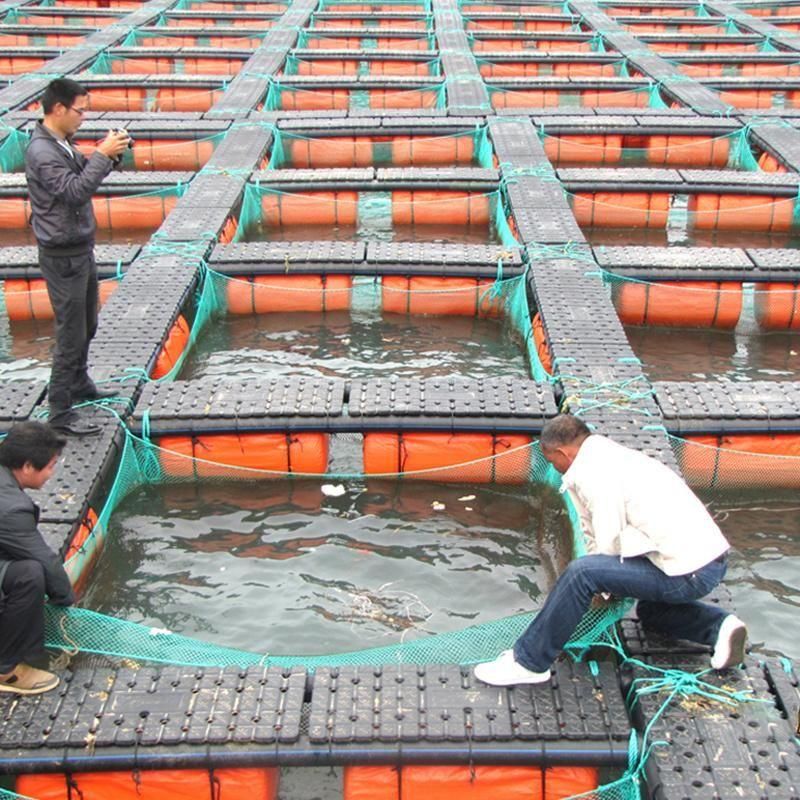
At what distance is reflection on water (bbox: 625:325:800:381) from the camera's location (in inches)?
378

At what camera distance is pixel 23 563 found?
4.74 meters

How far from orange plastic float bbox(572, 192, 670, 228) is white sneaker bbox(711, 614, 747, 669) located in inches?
367

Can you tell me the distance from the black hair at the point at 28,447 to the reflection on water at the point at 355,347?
4563 millimetres

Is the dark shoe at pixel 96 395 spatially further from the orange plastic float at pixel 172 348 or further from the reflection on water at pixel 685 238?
the reflection on water at pixel 685 238

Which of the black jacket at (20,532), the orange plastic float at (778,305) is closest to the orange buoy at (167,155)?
the orange plastic float at (778,305)

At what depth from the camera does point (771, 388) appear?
782 cm

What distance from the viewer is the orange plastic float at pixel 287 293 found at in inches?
413

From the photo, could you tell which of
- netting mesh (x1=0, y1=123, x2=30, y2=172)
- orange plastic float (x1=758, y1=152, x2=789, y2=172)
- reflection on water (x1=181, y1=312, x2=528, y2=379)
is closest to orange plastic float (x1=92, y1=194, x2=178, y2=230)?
netting mesh (x1=0, y1=123, x2=30, y2=172)

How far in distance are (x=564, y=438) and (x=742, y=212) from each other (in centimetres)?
992

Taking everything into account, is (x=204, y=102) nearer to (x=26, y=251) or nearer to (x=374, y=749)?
(x=26, y=251)

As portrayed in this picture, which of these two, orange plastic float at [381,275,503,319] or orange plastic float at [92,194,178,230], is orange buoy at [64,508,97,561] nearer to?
orange plastic float at [381,275,503,319]

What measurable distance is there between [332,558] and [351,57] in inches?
670

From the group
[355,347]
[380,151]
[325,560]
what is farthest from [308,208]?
[325,560]

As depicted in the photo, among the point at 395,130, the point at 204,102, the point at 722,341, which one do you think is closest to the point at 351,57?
the point at 204,102
